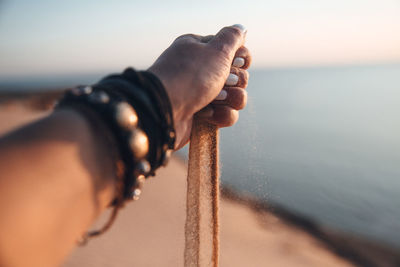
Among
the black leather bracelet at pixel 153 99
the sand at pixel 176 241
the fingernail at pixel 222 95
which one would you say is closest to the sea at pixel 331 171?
the fingernail at pixel 222 95

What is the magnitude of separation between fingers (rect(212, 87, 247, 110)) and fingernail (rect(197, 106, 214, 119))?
0.11 feet

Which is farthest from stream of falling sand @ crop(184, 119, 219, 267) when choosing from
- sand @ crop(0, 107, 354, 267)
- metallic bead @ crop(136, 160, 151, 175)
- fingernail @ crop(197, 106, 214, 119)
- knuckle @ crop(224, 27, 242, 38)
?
sand @ crop(0, 107, 354, 267)

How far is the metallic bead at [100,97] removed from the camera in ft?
1.91

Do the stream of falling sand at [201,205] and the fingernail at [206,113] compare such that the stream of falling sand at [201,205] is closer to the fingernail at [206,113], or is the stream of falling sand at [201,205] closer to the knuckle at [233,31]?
the fingernail at [206,113]

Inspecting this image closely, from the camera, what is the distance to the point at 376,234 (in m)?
6.70

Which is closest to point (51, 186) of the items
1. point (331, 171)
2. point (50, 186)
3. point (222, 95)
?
point (50, 186)

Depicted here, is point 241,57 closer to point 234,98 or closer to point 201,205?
point 234,98

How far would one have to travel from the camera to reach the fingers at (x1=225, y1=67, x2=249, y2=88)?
107cm

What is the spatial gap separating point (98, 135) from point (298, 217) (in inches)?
296

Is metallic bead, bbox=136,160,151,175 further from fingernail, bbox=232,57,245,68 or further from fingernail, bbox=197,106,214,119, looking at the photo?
fingernail, bbox=232,57,245,68

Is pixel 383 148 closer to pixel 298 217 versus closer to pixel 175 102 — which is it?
pixel 298 217

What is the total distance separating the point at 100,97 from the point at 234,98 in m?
0.59

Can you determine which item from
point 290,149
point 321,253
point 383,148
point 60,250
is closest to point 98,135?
point 60,250

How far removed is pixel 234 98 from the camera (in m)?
1.09
